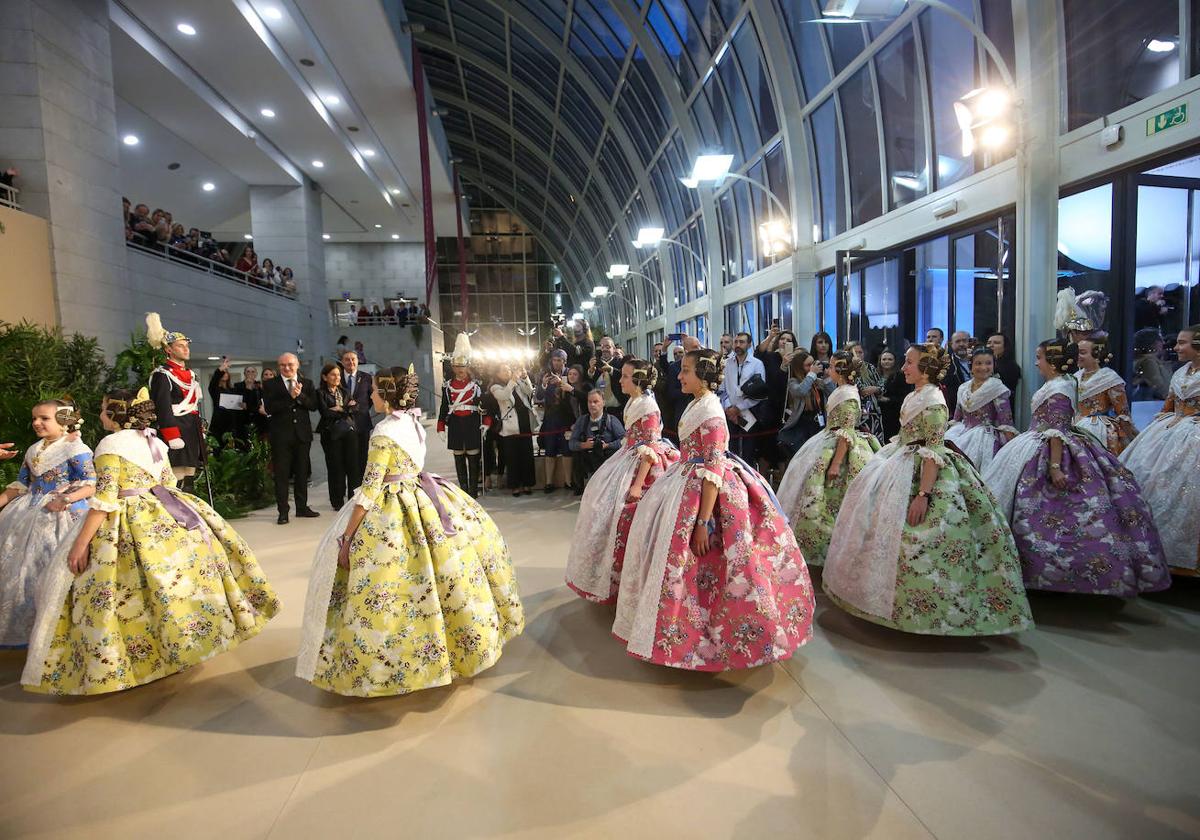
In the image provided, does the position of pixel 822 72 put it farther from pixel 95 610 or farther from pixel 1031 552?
pixel 95 610

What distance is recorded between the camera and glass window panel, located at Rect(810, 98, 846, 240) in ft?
31.1

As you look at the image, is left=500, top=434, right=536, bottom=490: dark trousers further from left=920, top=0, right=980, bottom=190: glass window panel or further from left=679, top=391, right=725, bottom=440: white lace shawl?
left=920, top=0, right=980, bottom=190: glass window panel

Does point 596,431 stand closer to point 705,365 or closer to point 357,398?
point 357,398

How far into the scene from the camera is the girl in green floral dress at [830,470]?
165 inches

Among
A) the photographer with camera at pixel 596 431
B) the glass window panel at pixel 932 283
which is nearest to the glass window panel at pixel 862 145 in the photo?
the glass window panel at pixel 932 283

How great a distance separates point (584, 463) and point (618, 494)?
3428 millimetres

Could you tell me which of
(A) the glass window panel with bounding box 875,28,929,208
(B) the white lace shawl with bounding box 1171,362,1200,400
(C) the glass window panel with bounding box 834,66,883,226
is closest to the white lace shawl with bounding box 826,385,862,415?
(B) the white lace shawl with bounding box 1171,362,1200,400

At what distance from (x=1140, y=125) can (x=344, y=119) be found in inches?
529

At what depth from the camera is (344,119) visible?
13.3 meters

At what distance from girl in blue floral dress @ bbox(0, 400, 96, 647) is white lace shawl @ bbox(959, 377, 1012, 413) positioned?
552 cm

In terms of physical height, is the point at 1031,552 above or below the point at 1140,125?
below

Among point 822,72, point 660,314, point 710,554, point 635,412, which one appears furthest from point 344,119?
point 710,554

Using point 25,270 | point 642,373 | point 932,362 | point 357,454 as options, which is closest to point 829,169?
point 932,362

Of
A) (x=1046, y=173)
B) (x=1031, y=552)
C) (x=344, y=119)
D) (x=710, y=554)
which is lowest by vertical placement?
(x=1031, y=552)
